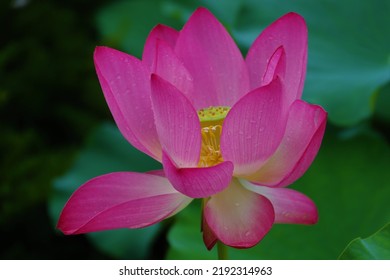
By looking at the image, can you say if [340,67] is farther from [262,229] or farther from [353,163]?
[262,229]

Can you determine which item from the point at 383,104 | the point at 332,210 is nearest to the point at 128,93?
the point at 332,210

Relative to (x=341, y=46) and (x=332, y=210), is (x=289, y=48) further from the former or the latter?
(x=341, y=46)

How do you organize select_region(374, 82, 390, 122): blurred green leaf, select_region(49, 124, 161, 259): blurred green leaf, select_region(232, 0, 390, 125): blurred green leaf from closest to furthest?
1. select_region(232, 0, 390, 125): blurred green leaf
2. select_region(374, 82, 390, 122): blurred green leaf
3. select_region(49, 124, 161, 259): blurred green leaf

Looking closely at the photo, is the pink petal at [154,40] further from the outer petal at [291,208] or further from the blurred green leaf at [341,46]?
the blurred green leaf at [341,46]

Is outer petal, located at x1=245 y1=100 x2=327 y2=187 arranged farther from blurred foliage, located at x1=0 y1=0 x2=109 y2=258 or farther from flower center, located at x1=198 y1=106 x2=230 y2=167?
blurred foliage, located at x1=0 y1=0 x2=109 y2=258

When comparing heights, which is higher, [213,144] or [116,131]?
[213,144]

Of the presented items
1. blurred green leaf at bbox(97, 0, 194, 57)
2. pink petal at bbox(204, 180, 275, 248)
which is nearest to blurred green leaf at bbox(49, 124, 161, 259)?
blurred green leaf at bbox(97, 0, 194, 57)
